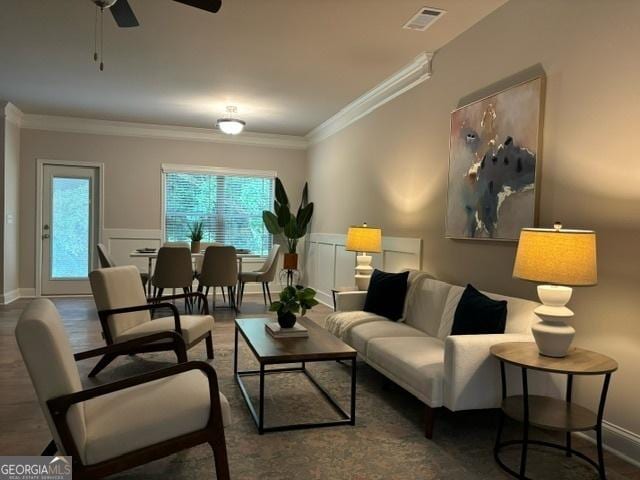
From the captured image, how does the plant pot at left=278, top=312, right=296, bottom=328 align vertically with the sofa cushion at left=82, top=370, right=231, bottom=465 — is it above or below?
above

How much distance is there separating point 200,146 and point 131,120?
109cm

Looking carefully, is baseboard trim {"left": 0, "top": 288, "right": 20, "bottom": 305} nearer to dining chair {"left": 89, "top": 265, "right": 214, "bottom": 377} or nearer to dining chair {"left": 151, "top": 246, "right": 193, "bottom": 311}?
dining chair {"left": 151, "top": 246, "right": 193, "bottom": 311}

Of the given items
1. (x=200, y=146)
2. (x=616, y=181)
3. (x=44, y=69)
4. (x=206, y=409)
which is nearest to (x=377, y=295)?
(x=616, y=181)

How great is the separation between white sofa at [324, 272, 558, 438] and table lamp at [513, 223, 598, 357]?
0.34m

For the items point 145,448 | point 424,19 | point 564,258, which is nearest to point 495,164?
point 424,19

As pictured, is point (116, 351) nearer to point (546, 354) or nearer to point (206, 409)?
point (206, 409)

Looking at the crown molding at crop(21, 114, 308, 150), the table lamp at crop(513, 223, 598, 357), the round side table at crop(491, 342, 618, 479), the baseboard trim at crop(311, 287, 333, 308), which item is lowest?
the baseboard trim at crop(311, 287, 333, 308)

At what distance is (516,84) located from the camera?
309 centimetres

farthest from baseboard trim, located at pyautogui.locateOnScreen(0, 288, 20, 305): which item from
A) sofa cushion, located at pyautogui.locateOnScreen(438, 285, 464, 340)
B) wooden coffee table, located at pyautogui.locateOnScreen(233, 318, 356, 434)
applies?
sofa cushion, located at pyautogui.locateOnScreen(438, 285, 464, 340)

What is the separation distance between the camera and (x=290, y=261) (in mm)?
7805

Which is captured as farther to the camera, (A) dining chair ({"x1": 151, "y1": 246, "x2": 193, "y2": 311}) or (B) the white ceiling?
(A) dining chair ({"x1": 151, "y1": 246, "x2": 193, "y2": 311})

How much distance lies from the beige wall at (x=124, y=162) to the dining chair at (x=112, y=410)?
5661mm

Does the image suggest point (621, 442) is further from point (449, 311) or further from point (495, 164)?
point (495, 164)

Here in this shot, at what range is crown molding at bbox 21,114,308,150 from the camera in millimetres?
6871
